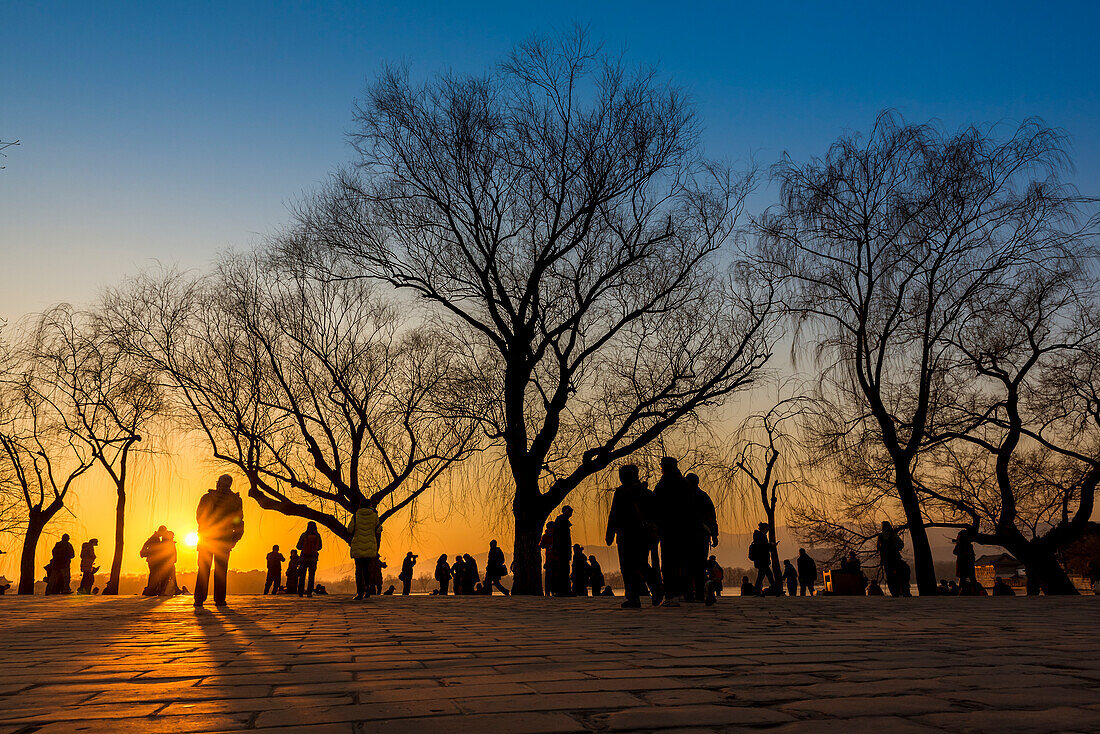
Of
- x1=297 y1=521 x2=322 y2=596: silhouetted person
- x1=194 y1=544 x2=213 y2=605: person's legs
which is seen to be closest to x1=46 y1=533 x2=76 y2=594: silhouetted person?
x1=297 y1=521 x2=322 y2=596: silhouetted person

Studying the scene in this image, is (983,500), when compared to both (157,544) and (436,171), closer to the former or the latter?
(436,171)

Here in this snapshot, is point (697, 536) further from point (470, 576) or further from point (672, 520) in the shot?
point (470, 576)

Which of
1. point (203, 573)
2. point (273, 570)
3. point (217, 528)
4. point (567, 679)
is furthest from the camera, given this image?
point (273, 570)

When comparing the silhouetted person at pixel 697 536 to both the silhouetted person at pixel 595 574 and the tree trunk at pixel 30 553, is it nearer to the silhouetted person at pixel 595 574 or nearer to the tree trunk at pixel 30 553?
the silhouetted person at pixel 595 574

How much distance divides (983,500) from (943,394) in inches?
139

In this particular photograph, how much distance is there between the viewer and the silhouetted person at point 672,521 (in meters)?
10.8

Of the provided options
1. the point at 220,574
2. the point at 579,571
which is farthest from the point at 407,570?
the point at 220,574

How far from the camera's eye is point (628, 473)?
1095cm

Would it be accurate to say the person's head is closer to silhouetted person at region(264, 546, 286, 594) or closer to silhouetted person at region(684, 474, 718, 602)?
silhouetted person at region(684, 474, 718, 602)

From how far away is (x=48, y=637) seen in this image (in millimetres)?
7242

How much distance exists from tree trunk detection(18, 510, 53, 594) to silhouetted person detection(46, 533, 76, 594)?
96.4 inches

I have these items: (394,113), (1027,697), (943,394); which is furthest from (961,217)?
(1027,697)

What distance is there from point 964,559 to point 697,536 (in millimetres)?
13786

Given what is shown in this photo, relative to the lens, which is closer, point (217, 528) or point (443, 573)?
point (217, 528)
